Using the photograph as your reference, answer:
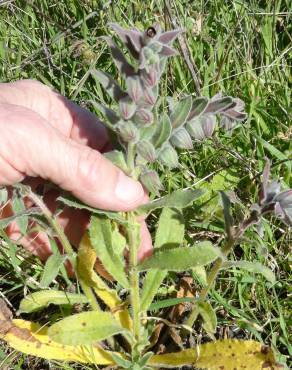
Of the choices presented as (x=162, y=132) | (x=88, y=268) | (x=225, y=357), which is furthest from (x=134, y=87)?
(x=225, y=357)

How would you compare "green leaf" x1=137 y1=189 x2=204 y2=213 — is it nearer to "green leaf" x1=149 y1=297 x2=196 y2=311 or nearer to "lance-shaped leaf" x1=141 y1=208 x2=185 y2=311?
"lance-shaped leaf" x1=141 y1=208 x2=185 y2=311

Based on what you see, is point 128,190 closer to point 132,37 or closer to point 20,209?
point 20,209

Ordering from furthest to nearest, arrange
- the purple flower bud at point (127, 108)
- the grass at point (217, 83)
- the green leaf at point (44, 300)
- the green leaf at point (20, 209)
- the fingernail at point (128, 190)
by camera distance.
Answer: the grass at point (217, 83) → the green leaf at point (44, 300) → the green leaf at point (20, 209) → the fingernail at point (128, 190) → the purple flower bud at point (127, 108)

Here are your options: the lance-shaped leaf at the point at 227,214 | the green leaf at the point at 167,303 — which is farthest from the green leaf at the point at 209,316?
the lance-shaped leaf at the point at 227,214

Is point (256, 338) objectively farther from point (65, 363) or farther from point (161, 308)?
point (65, 363)

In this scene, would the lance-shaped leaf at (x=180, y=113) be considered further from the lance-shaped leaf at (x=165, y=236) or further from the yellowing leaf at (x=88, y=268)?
the yellowing leaf at (x=88, y=268)

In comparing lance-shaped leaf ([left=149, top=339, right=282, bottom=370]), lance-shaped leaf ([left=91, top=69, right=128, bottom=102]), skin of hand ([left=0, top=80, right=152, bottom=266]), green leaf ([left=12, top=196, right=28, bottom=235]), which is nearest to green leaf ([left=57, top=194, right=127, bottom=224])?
skin of hand ([left=0, top=80, right=152, bottom=266])
